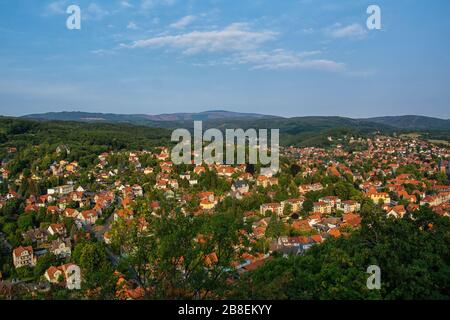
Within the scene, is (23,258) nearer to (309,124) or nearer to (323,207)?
(323,207)

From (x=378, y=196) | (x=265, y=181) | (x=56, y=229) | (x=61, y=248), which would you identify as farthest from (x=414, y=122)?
(x=61, y=248)

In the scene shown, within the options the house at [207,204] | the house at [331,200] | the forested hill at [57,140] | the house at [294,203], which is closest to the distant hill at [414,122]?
the forested hill at [57,140]

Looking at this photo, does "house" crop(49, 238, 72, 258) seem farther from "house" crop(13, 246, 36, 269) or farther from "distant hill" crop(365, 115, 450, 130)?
"distant hill" crop(365, 115, 450, 130)

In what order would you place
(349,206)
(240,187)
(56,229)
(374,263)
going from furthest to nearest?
(240,187)
(349,206)
(56,229)
(374,263)

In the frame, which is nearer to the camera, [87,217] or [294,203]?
[87,217]

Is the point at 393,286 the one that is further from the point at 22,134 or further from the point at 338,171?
the point at 22,134

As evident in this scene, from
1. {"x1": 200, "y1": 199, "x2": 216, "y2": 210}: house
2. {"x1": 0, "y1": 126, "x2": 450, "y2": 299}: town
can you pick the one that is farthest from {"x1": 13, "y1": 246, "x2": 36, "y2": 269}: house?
{"x1": 200, "y1": 199, "x2": 216, "y2": 210}: house

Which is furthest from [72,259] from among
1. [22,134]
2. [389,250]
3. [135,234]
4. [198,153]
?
[22,134]
